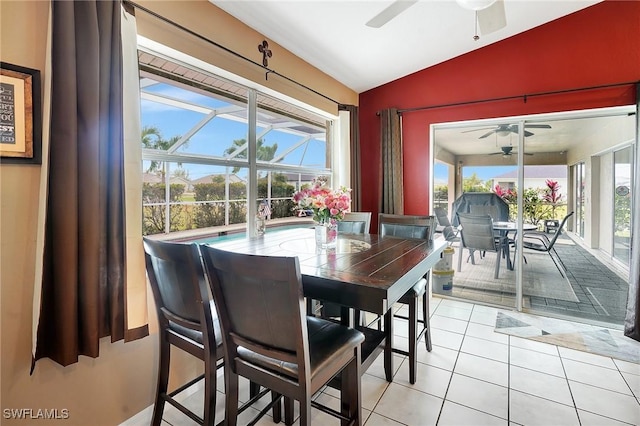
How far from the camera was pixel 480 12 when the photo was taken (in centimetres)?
213

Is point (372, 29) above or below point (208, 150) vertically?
above

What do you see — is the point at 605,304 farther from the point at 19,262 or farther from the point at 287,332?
the point at 19,262

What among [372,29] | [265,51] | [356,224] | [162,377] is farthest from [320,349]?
[372,29]

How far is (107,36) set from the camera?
1.62 m

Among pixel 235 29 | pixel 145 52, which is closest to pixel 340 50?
pixel 235 29

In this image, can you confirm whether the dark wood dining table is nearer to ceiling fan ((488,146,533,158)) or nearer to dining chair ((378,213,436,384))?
dining chair ((378,213,436,384))

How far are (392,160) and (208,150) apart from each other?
2390mm

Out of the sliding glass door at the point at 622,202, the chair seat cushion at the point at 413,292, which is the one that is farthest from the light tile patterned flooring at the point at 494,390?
the sliding glass door at the point at 622,202

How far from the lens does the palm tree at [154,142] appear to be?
209 cm

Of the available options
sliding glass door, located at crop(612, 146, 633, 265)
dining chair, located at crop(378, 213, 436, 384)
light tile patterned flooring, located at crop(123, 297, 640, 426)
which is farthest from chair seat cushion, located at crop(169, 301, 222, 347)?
sliding glass door, located at crop(612, 146, 633, 265)

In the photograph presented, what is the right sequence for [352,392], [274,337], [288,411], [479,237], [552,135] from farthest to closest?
[479,237], [552,135], [288,411], [352,392], [274,337]

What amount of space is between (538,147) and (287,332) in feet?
11.6

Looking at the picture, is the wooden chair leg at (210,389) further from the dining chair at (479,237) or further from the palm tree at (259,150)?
the dining chair at (479,237)

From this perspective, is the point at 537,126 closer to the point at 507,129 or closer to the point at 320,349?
the point at 507,129
